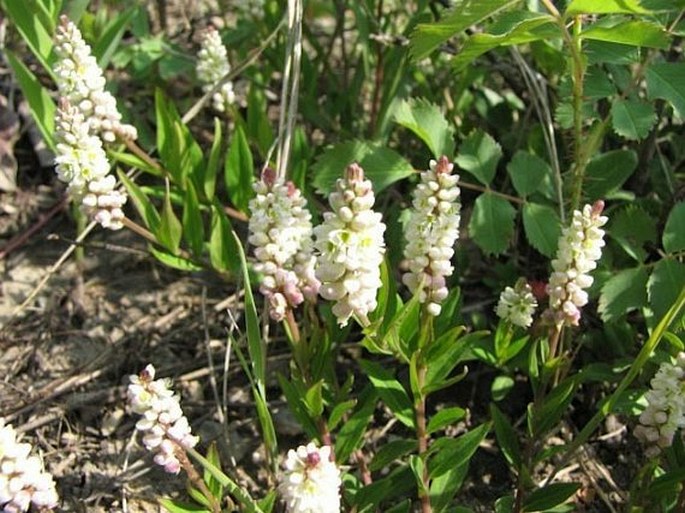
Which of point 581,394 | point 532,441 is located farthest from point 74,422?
point 581,394

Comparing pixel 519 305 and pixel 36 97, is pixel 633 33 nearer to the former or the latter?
pixel 519 305

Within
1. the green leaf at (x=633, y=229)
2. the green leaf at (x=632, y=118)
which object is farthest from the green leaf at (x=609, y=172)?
the green leaf at (x=632, y=118)

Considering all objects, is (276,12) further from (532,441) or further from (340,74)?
(532,441)

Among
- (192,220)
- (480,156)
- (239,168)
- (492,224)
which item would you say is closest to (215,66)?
(239,168)

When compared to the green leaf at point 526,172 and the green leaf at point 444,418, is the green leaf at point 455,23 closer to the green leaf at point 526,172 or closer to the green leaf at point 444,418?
the green leaf at point 526,172

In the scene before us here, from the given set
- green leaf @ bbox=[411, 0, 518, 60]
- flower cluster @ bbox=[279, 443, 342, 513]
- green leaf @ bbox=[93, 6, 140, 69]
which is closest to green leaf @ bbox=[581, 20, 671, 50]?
green leaf @ bbox=[411, 0, 518, 60]

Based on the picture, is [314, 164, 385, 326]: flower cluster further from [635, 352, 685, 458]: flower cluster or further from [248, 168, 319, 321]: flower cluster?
[635, 352, 685, 458]: flower cluster
